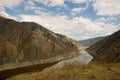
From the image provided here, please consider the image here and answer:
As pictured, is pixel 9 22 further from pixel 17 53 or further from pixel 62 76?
pixel 62 76

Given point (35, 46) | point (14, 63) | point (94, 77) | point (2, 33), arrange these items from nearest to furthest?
point (94, 77) < point (14, 63) < point (2, 33) < point (35, 46)

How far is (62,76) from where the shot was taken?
103 ft

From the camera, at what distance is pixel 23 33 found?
14875 centimetres

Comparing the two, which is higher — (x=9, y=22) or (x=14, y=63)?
(x=9, y=22)

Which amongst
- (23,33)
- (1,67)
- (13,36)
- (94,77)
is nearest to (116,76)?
(94,77)

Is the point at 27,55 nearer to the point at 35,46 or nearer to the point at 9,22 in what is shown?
the point at 35,46

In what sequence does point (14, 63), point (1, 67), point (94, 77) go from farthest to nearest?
point (14, 63), point (1, 67), point (94, 77)

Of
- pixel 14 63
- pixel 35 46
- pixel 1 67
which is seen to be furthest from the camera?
pixel 35 46

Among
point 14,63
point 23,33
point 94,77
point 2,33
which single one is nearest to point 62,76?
point 94,77

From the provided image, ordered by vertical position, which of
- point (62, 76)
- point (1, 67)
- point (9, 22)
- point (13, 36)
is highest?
point (9, 22)

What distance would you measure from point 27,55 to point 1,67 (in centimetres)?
3220

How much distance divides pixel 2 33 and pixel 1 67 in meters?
38.4

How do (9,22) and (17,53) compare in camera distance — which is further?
(9,22)

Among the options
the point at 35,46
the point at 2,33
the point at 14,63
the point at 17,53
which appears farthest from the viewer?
the point at 35,46
